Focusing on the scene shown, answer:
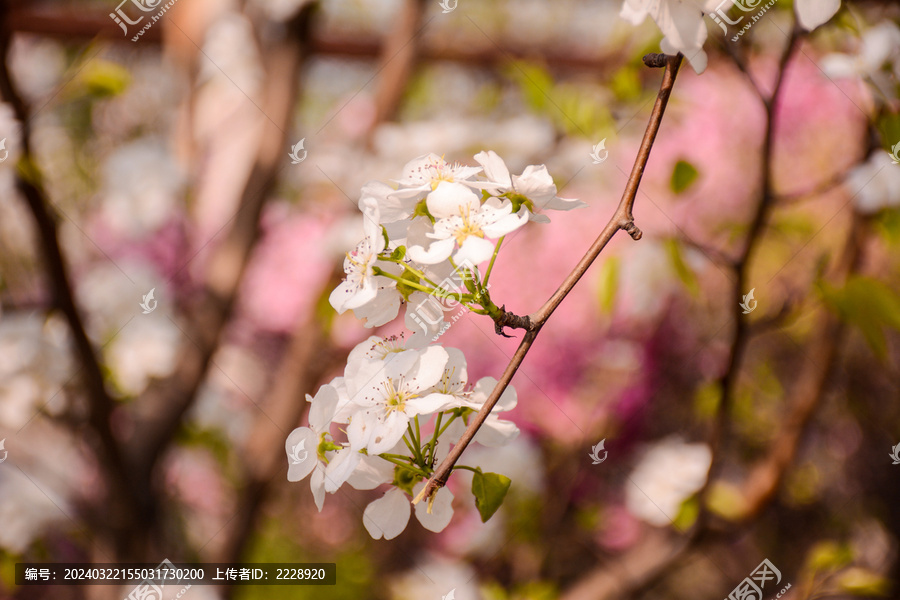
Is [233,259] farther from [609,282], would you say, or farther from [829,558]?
[829,558]

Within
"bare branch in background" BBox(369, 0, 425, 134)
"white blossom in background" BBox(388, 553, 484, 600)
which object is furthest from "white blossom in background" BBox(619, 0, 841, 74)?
"white blossom in background" BBox(388, 553, 484, 600)

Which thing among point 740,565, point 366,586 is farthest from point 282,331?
point 740,565

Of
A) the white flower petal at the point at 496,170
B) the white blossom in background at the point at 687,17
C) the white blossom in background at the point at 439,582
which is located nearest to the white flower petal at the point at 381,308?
the white flower petal at the point at 496,170

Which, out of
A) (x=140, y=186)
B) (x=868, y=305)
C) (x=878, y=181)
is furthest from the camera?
(x=140, y=186)

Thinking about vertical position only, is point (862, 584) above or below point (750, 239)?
below

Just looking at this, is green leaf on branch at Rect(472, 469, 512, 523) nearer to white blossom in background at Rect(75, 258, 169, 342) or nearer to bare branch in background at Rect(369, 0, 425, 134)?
bare branch in background at Rect(369, 0, 425, 134)

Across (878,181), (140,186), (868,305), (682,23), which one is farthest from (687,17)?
(140,186)

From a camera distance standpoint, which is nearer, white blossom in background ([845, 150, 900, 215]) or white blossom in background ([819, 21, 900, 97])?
white blossom in background ([819, 21, 900, 97])
